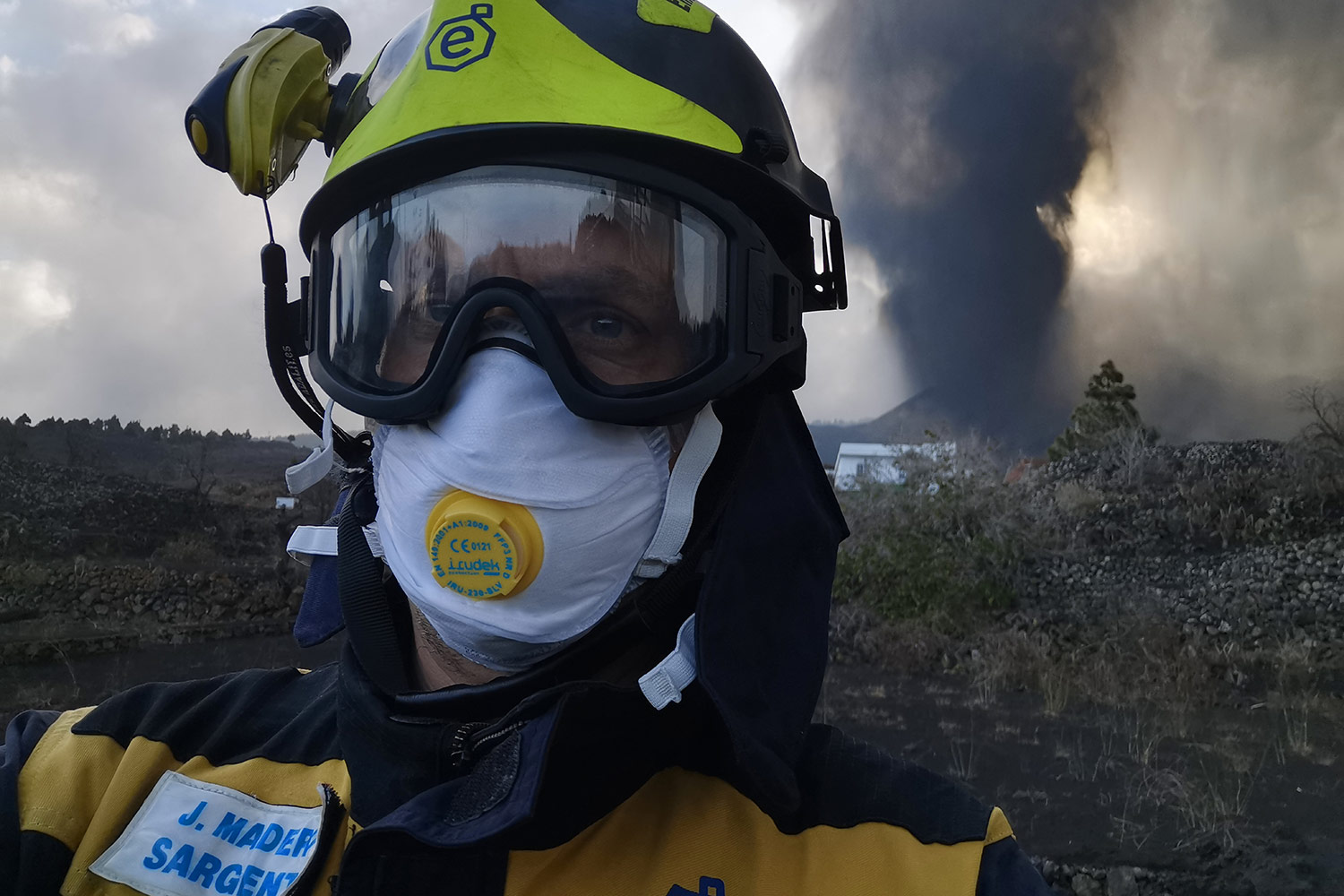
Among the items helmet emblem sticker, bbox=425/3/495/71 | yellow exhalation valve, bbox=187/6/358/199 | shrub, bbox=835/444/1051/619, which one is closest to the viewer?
helmet emblem sticker, bbox=425/3/495/71

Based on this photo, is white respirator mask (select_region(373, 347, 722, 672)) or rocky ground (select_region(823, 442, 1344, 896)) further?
rocky ground (select_region(823, 442, 1344, 896))

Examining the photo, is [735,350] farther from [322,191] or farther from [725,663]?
[322,191]

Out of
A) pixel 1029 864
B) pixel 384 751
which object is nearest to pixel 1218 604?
pixel 1029 864

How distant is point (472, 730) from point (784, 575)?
0.63 metres

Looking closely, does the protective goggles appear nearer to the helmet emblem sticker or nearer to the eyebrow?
the eyebrow

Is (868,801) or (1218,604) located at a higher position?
(1218,604)

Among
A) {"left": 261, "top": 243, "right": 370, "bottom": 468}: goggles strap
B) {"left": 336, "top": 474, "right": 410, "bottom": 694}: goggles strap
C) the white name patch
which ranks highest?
{"left": 261, "top": 243, "right": 370, "bottom": 468}: goggles strap

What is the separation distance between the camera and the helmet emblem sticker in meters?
1.66

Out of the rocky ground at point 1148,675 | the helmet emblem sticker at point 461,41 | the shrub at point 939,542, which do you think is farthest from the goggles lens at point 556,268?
the shrub at point 939,542

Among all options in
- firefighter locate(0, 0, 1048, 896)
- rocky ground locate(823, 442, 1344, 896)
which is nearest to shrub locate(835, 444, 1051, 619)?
rocky ground locate(823, 442, 1344, 896)

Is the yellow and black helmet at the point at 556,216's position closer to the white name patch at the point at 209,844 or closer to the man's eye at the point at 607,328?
the man's eye at the point at 607,328

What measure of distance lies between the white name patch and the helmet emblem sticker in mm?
1399

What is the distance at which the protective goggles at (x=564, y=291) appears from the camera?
154 cm

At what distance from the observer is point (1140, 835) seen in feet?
19.3
